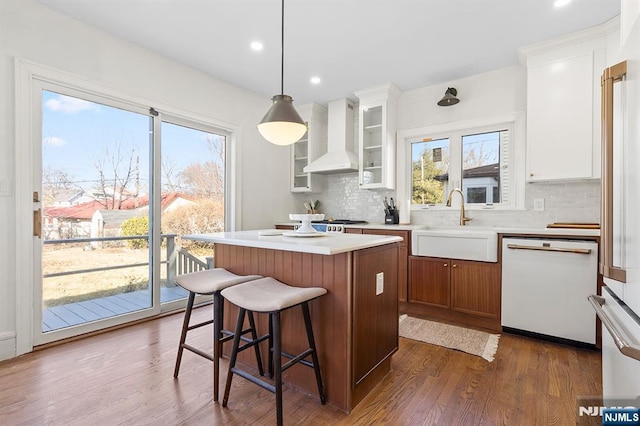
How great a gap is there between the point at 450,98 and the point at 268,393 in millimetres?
3479

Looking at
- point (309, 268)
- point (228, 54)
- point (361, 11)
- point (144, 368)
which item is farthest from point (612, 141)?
point (228, 54)

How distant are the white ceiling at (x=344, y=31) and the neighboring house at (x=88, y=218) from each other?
1583 millimetres

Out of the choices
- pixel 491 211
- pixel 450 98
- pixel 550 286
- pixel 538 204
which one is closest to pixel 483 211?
pixel 491 211

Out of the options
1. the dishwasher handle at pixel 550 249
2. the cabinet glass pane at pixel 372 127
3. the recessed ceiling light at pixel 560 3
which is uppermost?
the recessed ceiling light at pixel 560 3

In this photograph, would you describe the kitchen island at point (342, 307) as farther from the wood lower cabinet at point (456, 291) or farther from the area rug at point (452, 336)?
the wood lower cabinet at point (456, 291)

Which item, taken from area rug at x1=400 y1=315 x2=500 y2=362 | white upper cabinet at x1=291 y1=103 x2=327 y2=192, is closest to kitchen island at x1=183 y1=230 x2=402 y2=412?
area rug at x1=400 y1=315 x2=500 y2=362

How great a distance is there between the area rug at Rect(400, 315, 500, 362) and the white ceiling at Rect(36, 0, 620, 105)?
2.73 metres

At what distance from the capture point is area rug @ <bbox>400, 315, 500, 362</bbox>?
2545mm

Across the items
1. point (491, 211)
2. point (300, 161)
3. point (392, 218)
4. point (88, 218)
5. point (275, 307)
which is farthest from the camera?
point (300, 161)

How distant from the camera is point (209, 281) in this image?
6.54 feet

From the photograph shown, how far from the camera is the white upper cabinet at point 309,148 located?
4.73m

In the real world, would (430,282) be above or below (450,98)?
below

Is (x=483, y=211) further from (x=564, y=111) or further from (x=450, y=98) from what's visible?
(x=450, y=98)

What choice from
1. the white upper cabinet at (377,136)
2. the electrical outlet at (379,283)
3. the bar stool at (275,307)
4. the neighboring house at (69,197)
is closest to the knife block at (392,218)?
the white upper cabinet at (377,136)
